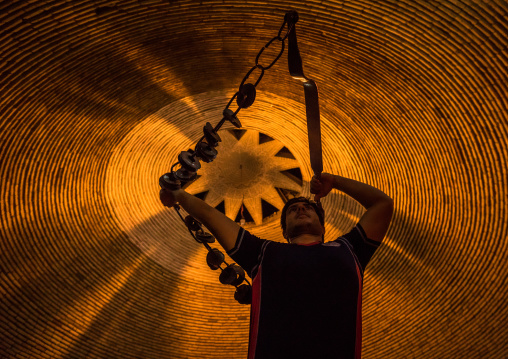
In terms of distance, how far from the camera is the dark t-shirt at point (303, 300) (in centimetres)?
202

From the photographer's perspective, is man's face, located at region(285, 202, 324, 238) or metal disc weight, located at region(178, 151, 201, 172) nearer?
man's face, located at region(285, 202, 324, 238)

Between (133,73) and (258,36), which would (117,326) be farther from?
(258,36)

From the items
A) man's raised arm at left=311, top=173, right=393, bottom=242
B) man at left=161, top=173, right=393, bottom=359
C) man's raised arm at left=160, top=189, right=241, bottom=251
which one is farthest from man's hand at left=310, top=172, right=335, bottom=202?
man's raised arm at left=160, top=189, right=241, bottom=251

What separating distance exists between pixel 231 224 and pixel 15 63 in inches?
130

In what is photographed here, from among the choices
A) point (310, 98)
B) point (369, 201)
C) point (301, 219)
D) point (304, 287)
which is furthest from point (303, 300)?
point (310, 98)

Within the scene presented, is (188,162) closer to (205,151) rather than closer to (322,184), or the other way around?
(205,151)

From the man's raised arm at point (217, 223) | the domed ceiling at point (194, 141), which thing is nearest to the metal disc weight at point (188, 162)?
the man's raised arm at point (217, 223)

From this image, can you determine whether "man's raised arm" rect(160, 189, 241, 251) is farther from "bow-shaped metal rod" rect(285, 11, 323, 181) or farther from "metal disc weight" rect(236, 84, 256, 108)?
"metal disc weight" rect(236, 84, 256, 108)

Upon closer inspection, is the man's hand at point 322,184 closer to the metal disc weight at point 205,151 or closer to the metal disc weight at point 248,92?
the metal disc weight at point 248,92

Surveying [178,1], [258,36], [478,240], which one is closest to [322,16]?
[258,36]

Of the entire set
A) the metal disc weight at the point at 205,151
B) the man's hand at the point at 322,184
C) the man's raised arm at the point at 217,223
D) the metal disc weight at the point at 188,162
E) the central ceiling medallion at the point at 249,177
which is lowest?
the man's raised arm at the point at 217,223

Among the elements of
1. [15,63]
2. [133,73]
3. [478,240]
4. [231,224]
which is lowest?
[231,224]

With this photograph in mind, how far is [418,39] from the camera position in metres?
4.64

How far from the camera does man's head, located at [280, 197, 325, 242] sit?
2.66 meters
